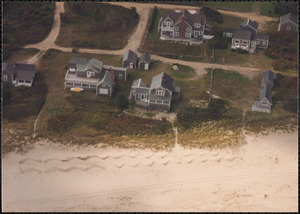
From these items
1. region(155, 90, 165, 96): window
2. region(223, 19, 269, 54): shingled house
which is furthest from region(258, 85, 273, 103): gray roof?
region(223, 19, 269, 54): shingled house

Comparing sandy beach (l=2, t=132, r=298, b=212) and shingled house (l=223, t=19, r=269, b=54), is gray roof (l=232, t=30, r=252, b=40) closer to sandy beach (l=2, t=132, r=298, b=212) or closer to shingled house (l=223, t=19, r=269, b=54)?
shingled house (l=223, t=19, r=269, b=54)

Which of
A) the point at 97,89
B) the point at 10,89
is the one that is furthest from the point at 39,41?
the point at 97,89

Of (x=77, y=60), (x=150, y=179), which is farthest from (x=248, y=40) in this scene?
(x=150, y=179)

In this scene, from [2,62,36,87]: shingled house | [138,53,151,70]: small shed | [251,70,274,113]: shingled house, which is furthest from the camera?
[138,53,151,70]: small shed

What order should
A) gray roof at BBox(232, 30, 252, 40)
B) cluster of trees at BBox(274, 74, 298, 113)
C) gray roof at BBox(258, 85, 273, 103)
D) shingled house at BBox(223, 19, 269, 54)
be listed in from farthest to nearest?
1. shingled house at BBox(223, 19, 269, 54)
2. gray roof at BBox(232, 30, 252, 40)
3. cluster of trees at BBox(274, 74, 298, 113)
4. gray roof at BBox(258, 85, 273, 103)

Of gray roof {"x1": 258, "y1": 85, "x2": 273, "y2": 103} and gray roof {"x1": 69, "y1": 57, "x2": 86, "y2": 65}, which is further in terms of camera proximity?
gray roof {"x1": 69, "y1": 57, "x2": 86, "y2": 65}

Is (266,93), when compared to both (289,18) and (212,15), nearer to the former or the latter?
(289,18)

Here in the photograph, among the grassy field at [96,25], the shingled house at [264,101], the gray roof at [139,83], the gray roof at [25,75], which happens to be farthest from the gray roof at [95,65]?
the shingled house at [264,101]
